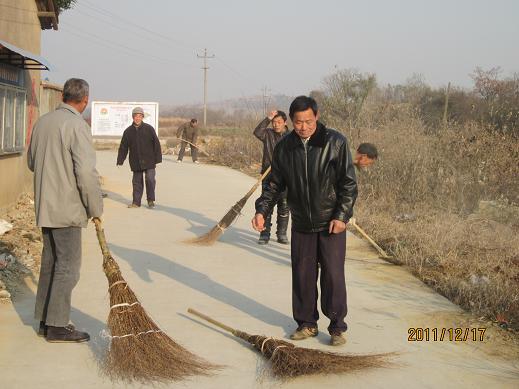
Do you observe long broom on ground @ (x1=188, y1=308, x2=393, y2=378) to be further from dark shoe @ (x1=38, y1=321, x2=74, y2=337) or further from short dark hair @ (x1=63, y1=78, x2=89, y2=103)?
short dark hair @ (x1=63, y1=78, x2=89, y2=103)

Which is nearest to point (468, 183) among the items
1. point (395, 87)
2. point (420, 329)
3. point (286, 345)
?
point (420, 329)

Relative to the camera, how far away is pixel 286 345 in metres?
4.69

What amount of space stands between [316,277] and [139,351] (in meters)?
1.48

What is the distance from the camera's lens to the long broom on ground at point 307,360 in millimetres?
4496

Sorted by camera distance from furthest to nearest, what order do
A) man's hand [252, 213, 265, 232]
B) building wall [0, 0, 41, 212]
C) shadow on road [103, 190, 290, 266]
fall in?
building wall [0, 0, 41, 212] < shadow on road [103, 190, 290, 266] < man's hand [252, 213, 265, 232]

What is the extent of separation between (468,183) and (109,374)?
31.9ft

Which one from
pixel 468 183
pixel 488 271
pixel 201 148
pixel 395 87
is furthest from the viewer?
pixel 395 87

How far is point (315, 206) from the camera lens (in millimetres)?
5098

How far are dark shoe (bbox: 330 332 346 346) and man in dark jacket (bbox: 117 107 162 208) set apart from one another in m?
7.56

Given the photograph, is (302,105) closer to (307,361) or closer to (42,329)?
(307,361)

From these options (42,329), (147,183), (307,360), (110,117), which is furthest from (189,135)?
(307,360)

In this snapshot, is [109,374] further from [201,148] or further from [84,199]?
[201,148]

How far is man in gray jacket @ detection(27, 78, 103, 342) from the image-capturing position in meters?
4.83

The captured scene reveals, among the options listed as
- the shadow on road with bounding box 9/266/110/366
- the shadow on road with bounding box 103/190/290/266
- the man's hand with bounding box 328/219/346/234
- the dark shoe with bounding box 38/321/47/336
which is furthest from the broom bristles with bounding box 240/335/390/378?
the shadow on road with bounding box 103/190/290/266
